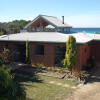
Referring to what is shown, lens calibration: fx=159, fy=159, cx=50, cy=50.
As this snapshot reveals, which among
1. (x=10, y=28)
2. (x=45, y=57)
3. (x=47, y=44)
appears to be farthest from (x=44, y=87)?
(x=10, y=28)

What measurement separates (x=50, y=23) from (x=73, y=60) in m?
8.07

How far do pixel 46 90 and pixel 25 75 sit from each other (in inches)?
164

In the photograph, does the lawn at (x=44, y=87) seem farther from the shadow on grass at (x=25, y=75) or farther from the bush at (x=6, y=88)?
the bush at (x=6, y=88)

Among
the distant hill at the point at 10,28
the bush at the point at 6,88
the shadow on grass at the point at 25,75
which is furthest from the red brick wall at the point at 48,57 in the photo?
the distant hill at the point at 10,28

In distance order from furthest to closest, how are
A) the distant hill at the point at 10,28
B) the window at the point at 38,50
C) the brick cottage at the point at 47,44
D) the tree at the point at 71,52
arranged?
the distant hill at the point at 10,28, the window at the point at 38,50, the brick cottage at the point at 47,44, the tree at the point at 71,52

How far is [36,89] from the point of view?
440 inches

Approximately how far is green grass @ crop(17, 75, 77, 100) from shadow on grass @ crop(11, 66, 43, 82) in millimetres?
782

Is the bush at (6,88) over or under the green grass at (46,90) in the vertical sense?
over

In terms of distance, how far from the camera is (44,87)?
11.6 meters

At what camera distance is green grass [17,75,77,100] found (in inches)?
392

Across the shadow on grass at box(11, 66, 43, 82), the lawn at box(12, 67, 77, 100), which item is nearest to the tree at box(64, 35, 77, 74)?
the lawn at box(12, 67, 77, 100)

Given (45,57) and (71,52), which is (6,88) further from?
(45,57)

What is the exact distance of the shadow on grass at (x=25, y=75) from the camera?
13430mm

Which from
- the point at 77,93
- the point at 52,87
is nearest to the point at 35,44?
the point at 52,87
